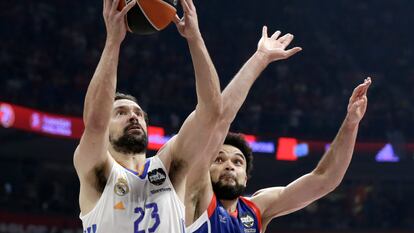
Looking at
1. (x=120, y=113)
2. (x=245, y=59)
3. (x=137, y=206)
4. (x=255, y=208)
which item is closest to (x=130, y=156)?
(x=120, y=113)

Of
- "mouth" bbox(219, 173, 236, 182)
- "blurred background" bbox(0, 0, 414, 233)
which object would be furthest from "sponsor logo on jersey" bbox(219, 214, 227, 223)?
"blurred background" bbox(0, 0, 414, 233)

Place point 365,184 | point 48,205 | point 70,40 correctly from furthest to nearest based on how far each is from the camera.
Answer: point 365,184 < point 70,40 < point 48,205

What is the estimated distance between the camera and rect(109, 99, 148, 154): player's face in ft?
12.1

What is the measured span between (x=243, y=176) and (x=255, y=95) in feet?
49.4

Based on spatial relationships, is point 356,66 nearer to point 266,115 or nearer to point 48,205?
point 266,115

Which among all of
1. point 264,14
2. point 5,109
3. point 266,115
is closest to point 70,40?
point 5,109

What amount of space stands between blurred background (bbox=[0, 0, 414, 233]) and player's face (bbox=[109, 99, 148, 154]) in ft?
34.7

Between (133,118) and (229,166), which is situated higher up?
(133,118)

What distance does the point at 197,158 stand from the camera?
3.63m

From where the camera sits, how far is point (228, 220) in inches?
170

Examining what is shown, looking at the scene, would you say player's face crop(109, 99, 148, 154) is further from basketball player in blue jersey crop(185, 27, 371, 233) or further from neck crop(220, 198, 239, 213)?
neck crop(220, 198, 239, 213)

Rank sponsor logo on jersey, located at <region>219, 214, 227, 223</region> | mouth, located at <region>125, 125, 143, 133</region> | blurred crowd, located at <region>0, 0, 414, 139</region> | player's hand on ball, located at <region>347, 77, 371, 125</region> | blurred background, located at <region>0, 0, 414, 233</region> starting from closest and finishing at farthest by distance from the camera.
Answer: mouth, located at <region>125, 125, 143, 133</region> < sponsor logo on jersey, located at <region>219, 214, 227, 223</region> < player's hand on ball, located at <region>347, 77, 371, 125</region> < blurred background, located at <region>0, 0, 414, 233</region> < blurred crowd, located at <region>0, 0, 414, 139</region>

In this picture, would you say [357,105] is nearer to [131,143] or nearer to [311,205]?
[131,143]

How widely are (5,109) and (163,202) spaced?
10.9m
